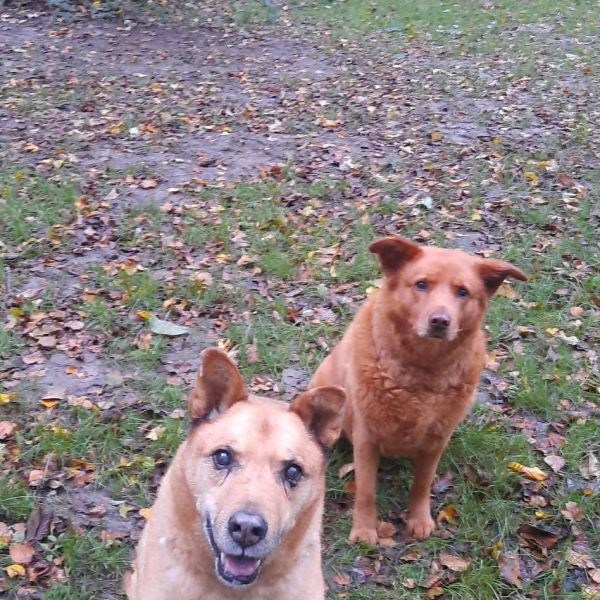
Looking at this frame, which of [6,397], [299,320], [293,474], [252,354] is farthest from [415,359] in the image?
[6,397]

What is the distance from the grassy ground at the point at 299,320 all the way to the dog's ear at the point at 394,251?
1313 mm

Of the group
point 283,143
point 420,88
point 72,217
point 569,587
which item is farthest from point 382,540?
point 420,88

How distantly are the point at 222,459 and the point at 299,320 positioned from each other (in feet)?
9.00

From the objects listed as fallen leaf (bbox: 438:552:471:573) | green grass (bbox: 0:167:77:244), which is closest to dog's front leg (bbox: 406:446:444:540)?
fallen leaf (bbox: 438:552:471:573)

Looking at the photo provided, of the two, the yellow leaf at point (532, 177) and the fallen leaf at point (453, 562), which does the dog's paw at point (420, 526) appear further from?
the yellow leaf at point (532, 177)

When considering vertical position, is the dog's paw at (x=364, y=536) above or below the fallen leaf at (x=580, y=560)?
below

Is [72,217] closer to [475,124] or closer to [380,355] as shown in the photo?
[380,355]

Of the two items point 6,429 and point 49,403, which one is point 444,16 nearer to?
point 49,403

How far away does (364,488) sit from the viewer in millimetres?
3666

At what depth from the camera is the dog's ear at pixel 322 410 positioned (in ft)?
8.98

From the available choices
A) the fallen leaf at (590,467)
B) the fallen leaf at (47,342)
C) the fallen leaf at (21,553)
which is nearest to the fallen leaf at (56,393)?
the fallen leaf at (47,342)

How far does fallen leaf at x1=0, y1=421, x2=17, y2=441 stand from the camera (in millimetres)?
4047

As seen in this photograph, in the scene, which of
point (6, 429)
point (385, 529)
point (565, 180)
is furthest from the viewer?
point (565, 180)

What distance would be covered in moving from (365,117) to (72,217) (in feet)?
15.0
